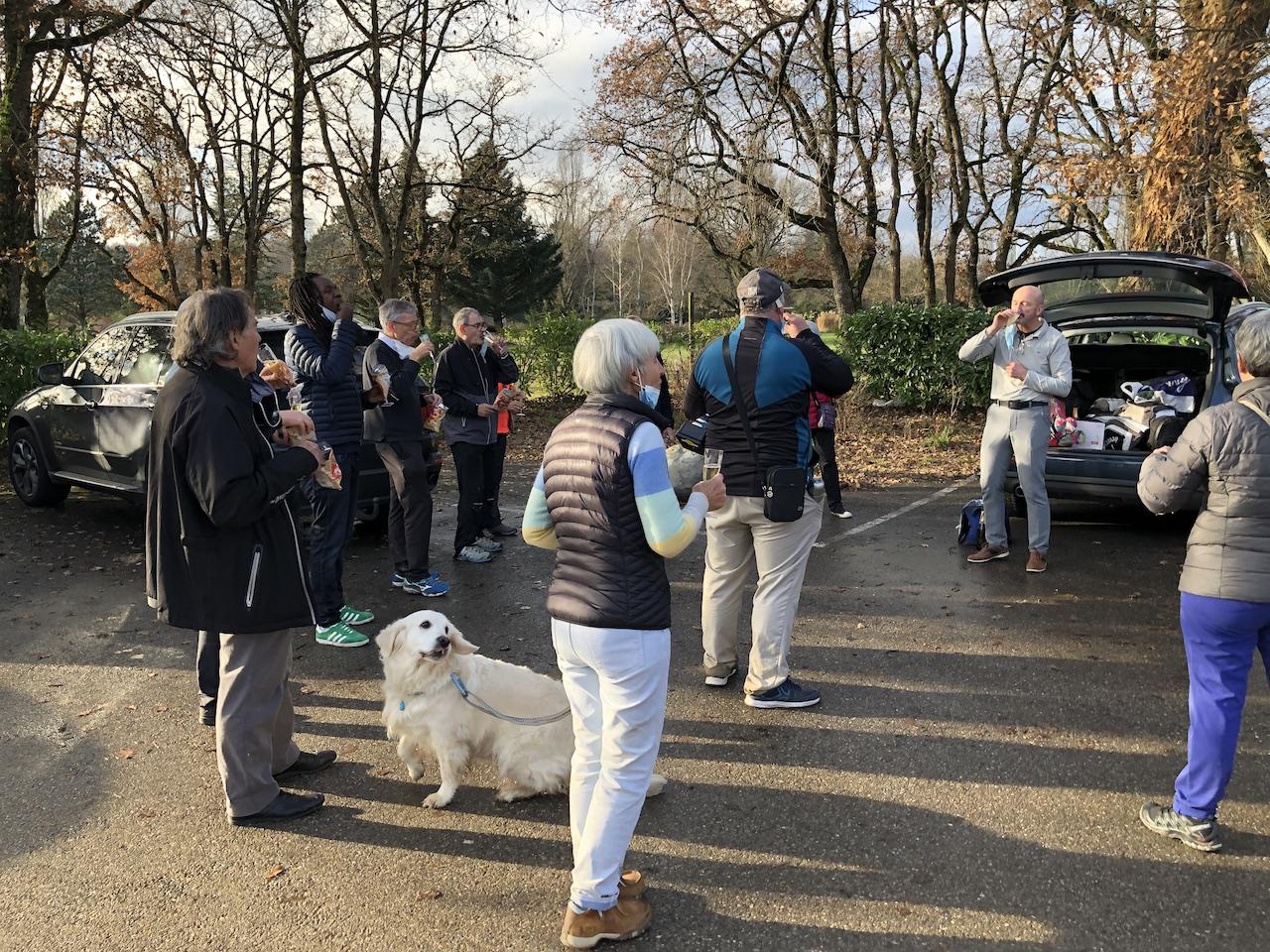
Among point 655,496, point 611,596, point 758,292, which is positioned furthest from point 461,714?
point 758,292

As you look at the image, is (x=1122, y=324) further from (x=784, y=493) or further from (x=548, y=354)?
(x=548, y=354)

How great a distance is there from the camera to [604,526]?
2723 mm

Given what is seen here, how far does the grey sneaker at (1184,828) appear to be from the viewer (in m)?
3.21

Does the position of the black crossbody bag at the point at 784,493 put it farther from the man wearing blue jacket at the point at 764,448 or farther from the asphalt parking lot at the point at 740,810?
the asphalt parking lot at the point at 740,810

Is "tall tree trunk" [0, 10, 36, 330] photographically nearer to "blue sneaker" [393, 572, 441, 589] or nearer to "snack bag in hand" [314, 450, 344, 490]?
"blue sneaker" [393, 572, 441, 589]

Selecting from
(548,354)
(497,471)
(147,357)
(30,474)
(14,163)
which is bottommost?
(30,474)

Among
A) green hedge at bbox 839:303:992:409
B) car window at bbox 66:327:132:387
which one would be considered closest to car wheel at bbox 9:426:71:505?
car window at bbox 66:327:132:387

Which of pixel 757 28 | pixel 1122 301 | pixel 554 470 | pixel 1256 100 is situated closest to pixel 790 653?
pixel 554 470

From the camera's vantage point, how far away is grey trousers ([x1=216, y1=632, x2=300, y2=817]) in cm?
349

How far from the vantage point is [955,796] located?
3.67 metres

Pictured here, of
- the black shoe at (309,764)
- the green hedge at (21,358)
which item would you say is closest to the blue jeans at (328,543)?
the black shoe at (309,764)

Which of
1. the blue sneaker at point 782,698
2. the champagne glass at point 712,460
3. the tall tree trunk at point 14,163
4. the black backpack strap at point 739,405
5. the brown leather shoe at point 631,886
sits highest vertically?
the tall tree trunk at point 14,163

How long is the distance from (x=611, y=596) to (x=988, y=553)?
16.8 feet

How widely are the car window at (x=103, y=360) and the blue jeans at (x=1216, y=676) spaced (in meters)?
8.57
